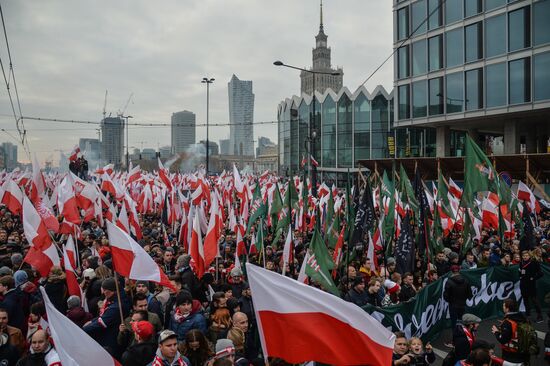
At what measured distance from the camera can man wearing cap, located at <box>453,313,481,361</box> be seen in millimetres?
5672

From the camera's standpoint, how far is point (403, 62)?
1478 inches

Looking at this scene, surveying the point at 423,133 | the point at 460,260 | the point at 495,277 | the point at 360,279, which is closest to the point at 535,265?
the point at 495,277

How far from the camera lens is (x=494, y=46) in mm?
31000

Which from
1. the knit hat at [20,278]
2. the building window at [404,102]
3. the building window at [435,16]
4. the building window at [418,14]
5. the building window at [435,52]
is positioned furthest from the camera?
the building window at [404,102]

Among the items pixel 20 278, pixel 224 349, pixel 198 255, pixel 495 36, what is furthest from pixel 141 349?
pixel 495 36

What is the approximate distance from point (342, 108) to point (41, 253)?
50.7 meters

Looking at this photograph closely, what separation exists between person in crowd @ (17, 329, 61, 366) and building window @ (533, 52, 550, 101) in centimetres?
3129

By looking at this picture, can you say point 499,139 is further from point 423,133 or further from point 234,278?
point 234,278

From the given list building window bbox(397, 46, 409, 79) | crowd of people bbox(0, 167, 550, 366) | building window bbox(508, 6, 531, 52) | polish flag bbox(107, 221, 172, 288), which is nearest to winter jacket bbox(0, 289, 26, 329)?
crowd of people bbox(0, 167, 550, 366)

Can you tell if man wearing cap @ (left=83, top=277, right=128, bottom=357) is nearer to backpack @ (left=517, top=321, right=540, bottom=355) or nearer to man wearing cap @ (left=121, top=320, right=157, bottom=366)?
man wearing cap @ (left=121, top=320, right=157, bottom=366)

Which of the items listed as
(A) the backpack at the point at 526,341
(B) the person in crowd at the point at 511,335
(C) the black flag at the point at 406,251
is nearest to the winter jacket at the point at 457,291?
(C) the black flag at the point at 406,251

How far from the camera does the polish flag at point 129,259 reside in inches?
228

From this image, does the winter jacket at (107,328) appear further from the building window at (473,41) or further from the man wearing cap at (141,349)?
the building window at (473,41)

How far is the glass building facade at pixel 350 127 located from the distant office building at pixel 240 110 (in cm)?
10016
